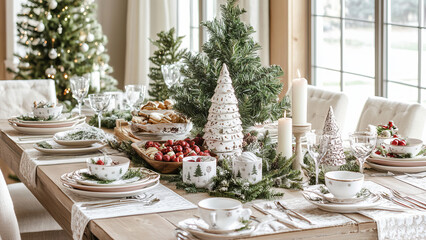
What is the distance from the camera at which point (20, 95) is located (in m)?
3.94

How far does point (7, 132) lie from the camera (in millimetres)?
3080

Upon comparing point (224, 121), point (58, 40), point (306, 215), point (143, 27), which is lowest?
point (306, 215)

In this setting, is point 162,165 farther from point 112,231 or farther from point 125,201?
point 112,231

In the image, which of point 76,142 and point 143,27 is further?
point 143,27

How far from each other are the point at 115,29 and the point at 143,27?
2.02ft

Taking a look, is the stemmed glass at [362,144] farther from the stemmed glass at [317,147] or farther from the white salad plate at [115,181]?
the white salad plate at [115,181]

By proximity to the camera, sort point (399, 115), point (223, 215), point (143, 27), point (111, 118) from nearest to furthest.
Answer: point (223, 215)
point (399, 115)
point (111, 118)
point (143, 27)

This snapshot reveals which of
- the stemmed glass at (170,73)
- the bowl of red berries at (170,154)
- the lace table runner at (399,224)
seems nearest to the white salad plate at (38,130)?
the stemmed glass at (170,73)

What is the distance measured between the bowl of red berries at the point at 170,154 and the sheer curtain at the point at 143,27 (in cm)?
435

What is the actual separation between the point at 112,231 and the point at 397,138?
116 cm

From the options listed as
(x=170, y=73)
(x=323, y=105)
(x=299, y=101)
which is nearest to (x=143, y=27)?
(x=170, y=73)

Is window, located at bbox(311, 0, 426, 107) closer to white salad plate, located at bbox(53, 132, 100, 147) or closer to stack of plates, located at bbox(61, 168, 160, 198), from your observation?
white salad plate, located at bbox(53, 132, 100, 147)

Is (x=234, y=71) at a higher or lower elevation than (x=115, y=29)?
lower

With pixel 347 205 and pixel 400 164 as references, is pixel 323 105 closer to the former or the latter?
pixel 400 164
